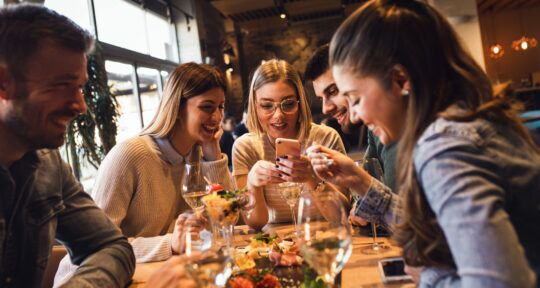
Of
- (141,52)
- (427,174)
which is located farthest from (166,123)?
(141,52)

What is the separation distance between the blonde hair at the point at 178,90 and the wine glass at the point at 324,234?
55.3 inches

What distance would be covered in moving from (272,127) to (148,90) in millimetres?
4702

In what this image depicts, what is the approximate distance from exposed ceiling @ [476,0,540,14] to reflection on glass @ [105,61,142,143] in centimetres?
925

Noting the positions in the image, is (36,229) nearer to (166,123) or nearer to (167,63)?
(166,123)

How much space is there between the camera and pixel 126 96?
5.91 m

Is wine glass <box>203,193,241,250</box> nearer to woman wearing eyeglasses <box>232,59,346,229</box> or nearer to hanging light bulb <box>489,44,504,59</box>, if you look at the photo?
woman wearing eyeglasses <box>232,59,346,229</box>

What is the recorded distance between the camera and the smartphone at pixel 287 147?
197 cm

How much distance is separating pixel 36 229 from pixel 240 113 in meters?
9.98

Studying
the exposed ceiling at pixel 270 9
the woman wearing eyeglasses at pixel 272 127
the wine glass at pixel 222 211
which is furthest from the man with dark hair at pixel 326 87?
the exposed ceiling at pixel 270 9

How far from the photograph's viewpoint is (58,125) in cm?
142

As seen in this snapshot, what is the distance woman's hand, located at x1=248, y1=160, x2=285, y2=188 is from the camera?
203 cm

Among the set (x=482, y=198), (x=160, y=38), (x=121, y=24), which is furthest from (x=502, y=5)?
(x=482, y=198)

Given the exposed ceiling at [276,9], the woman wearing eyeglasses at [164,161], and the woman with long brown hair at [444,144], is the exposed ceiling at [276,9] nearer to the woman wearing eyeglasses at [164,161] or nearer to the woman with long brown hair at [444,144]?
the woman wearing eyeglasses at [164,161]

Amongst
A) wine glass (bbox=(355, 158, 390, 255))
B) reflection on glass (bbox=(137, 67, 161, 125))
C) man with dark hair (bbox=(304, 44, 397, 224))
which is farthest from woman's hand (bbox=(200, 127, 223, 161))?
reflection on glass (bbox=(137, 67, 161, 125))
